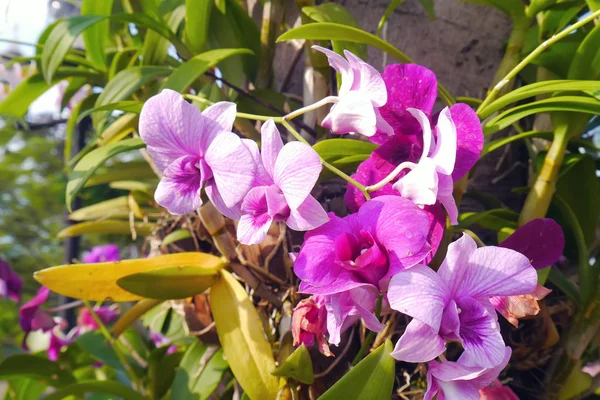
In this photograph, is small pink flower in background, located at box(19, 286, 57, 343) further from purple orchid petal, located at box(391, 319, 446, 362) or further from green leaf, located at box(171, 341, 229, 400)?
purple orchid petal, located at box(391, 319, 446, 362)

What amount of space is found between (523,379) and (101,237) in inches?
119

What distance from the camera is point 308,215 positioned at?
0.32 metres

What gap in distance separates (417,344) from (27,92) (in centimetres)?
69

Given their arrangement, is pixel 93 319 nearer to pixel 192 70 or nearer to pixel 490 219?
pixel 192 70

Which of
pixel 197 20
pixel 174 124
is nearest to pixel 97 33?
pixel 197 20

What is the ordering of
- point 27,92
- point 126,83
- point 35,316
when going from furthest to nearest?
point 35,316
point 27,92
point 126,83

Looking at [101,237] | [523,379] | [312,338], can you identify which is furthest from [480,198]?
[101,237]

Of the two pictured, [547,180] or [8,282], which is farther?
[8,282]

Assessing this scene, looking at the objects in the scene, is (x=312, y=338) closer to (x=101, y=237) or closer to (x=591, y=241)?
(x=591, y=241)

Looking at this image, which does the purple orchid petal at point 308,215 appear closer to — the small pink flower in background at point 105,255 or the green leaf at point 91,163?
the green leaf at point 91,163

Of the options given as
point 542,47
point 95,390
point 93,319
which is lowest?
point 93,319

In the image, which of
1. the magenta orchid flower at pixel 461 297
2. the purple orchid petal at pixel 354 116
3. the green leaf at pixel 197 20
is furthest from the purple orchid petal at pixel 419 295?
the green leaf at pixel 197 20

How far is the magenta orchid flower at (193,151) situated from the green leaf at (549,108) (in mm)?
236

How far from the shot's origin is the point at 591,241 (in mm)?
604
